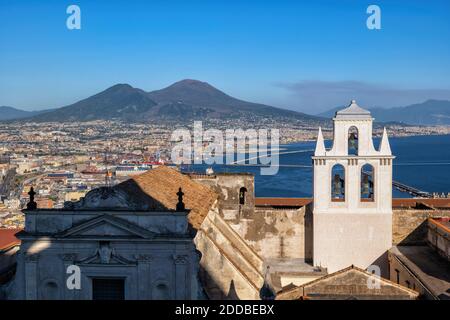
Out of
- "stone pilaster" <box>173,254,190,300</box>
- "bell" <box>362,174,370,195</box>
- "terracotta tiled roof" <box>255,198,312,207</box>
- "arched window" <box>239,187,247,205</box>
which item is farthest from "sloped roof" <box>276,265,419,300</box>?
"terracotta tiled roof" <box>255,198,312,207</box>

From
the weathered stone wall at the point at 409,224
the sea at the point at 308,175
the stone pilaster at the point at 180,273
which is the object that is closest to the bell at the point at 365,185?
the weathered stone wall at the point at 409,224

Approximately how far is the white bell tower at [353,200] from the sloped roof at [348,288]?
3560mm

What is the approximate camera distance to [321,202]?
709 inches

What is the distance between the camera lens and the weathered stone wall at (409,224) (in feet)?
62.4

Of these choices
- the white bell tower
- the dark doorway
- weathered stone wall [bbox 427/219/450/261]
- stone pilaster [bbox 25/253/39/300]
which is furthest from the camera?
the white bell tower

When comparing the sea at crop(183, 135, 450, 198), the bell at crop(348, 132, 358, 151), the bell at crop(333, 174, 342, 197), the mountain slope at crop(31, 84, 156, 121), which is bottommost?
the sea at crop(183, 135, 450, 198)

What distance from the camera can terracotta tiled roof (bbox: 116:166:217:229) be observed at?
13969mm

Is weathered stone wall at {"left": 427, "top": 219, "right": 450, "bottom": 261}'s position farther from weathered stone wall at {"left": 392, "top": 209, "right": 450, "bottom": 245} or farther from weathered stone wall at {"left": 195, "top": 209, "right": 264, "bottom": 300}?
weathered stone wall at {"left": 195, "top": 209, "right": 264, "bottom": 300}

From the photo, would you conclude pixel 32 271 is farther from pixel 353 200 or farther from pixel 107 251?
pixel 353 200

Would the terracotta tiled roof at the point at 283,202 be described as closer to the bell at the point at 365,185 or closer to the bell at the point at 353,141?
the bell at the point at 365,185

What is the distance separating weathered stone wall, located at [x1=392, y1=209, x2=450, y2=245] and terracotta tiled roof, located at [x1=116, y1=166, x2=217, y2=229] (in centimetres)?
595

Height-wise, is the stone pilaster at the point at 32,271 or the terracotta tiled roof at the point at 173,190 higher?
the terracotta tiled roof at the point at 173,190

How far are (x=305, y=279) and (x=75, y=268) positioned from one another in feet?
25.4
